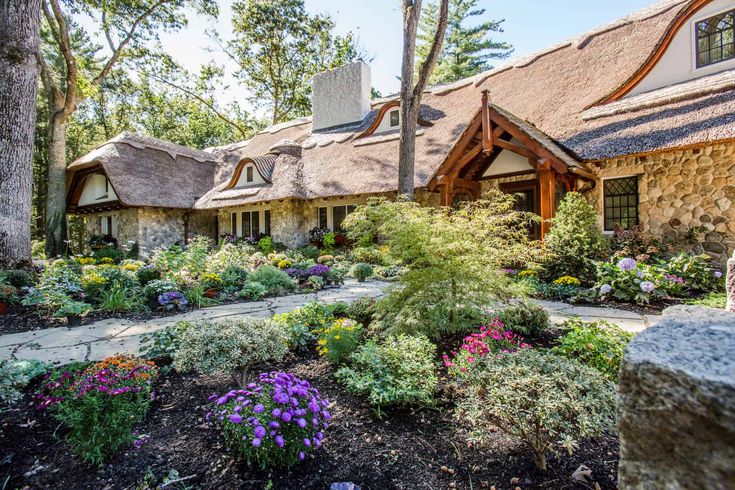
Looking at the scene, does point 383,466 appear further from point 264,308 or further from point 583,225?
point 583,225

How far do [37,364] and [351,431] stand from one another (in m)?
2.85

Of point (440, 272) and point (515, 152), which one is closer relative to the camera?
point (440, 272)

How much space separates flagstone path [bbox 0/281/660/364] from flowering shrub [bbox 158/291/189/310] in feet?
1.04

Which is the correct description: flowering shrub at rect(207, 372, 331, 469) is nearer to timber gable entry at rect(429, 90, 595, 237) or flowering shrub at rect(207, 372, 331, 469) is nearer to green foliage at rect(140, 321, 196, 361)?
green foliage at rect(140, 321, 196, 361)

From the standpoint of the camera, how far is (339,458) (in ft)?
6.57

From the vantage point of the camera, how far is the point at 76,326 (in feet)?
15.5

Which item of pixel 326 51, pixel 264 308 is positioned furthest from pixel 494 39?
pixel 264 308

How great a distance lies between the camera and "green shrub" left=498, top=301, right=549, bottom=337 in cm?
374

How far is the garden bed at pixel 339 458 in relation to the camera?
1817 millimetres

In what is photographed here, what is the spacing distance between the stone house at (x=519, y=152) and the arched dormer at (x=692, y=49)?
0.08 feet

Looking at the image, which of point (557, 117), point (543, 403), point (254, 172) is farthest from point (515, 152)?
point (254, 172)

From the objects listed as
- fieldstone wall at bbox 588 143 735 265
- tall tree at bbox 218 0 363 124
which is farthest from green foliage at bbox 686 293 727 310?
tall tree at bbox 218 0 363 124

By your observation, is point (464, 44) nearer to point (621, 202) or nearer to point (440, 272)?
point (621, 202)

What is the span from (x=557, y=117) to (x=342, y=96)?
9351 mm
